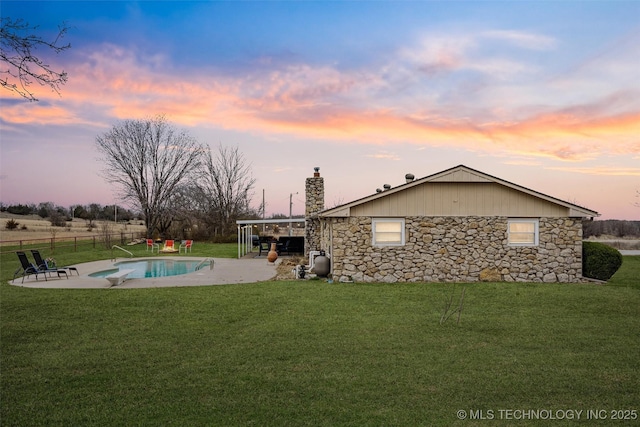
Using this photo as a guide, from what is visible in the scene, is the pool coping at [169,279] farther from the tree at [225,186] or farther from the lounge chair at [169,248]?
the tree at [225,186]

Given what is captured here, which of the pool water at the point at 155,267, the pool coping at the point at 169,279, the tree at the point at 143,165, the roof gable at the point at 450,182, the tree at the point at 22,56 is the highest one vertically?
the tree at the point at 143,165

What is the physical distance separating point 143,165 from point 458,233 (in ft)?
107

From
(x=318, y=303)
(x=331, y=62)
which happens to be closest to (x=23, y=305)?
(x=318, y=303)

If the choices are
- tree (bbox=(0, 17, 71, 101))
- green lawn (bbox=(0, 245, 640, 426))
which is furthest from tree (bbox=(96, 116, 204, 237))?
tree (bbox=(0, 17, 71, 101))

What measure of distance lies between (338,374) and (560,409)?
248cm

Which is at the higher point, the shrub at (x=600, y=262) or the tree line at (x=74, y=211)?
the tree line at (x=74, y=211)

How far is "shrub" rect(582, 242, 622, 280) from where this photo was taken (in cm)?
1462

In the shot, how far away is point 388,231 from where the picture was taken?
14.2 meters

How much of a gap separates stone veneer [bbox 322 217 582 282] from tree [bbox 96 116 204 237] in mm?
28311

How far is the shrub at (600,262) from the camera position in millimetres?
14617

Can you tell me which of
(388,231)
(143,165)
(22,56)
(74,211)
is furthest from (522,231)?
(74,211)

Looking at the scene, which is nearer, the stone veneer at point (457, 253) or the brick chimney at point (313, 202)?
the stone veneer at point (457, 253)

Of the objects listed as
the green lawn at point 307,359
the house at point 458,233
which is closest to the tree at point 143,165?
the house at point 458,233

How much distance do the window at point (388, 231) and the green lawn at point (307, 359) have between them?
3252 millimetres
